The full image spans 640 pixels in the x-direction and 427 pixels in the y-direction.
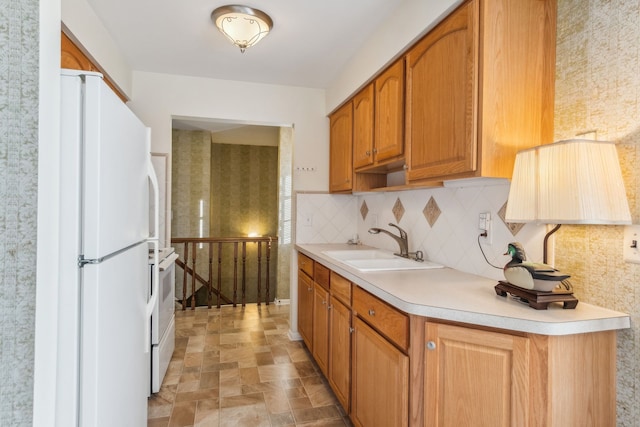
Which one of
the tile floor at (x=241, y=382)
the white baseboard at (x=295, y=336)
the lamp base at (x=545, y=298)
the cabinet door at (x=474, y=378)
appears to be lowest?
the tile floor at (x=241, y=382)

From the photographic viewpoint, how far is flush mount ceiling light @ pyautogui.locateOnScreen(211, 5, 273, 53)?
1.99 metres

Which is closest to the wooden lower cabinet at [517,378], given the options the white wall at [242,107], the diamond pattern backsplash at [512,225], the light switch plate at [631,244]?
the light switch plate at [631,244]

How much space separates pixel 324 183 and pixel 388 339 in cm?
206

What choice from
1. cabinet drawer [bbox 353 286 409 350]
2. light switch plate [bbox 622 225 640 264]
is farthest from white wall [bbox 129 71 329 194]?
light switch plate [bbox 622 225 640 264]

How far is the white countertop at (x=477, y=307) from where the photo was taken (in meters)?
1.08

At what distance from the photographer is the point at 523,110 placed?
4.73 ft

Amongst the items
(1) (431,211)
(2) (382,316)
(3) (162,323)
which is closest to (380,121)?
(1) (431,211)

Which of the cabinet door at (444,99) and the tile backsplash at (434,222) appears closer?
the cabinet door at (444,99)

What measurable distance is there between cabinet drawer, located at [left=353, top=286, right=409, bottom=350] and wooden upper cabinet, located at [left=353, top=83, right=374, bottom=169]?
1050mm

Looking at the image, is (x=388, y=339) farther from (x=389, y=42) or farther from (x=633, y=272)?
(x=389, y=42)

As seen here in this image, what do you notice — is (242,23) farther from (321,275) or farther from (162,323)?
(162,323)

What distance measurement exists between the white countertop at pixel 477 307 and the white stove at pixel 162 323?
1.47 m

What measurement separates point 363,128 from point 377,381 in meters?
1.72

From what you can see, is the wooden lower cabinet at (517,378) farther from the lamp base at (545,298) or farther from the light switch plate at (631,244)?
the light switch plate at (631,244)
